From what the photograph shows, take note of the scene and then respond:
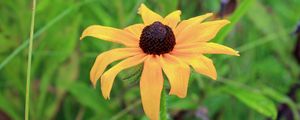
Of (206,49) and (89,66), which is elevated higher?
(89,66)

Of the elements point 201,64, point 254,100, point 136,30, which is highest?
point 136,30

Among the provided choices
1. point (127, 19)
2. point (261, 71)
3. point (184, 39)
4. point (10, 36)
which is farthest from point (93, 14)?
point (184, 39)

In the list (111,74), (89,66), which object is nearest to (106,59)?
(111,74)

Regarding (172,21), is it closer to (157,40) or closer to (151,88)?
(157,40)

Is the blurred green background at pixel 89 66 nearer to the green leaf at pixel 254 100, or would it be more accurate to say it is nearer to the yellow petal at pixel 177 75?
the green leaf at pixel 254 100

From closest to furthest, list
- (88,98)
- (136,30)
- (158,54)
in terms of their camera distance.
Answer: (158,54) < (136,30) < (88,98)

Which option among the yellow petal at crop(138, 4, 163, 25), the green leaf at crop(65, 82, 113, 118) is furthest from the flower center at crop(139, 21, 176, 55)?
the green leaf at crop(65, 82, 113, 118)

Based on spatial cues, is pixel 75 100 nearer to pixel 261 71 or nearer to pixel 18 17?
pixel 18 17

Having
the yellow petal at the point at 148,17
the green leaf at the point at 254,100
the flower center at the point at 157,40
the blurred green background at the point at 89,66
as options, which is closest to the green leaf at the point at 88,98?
the blurred green background at the point at 89,66
